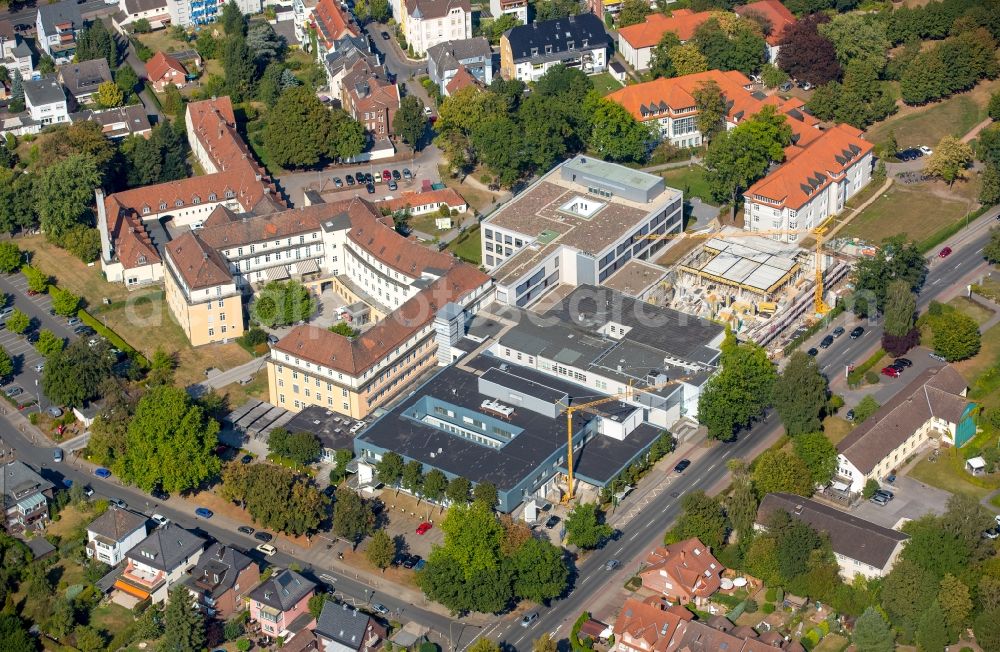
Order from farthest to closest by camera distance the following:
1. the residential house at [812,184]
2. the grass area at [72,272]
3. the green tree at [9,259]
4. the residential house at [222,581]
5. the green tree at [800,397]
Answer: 1. the green tree at [9,259]
2. the residential house at [812,184]
3. the grass area at [72,272]
4. the green tree at [800,397]
5. the residential house at [222,581]

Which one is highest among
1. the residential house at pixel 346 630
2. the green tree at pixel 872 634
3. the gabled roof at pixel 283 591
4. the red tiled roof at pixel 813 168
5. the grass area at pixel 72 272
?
the red tiled roof at pixel 813 168

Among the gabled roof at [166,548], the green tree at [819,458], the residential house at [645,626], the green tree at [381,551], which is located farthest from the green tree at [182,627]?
the green tree at [819,458]

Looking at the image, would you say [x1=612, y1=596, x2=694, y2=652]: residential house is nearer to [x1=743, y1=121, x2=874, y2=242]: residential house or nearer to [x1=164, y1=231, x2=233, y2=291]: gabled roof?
[x1=164, y1=231, x2=233, y2=291]: gabled roof

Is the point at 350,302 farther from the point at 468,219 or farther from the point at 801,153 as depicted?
the point at 801,153

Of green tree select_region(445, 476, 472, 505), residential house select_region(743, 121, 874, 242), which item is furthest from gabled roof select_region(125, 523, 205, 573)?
residential house select_region(743, 121, 874, 242)

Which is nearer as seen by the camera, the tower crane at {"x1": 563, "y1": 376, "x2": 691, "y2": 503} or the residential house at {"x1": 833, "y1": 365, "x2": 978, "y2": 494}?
the residential house at {"x1": 833, "y1": 365, "x2": 978, "y2": 494}

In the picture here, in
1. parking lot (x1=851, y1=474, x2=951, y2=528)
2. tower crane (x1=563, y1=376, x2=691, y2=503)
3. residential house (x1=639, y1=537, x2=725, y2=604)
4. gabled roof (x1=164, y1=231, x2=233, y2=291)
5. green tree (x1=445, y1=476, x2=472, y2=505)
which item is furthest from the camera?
gabled roof (x1=164, y1=231, x2=233, y2=291)

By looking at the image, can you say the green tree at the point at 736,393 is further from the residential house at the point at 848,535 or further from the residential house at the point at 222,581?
the residential house at the point at 222,581

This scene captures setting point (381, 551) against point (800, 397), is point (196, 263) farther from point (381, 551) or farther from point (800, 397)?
point (800, 397)

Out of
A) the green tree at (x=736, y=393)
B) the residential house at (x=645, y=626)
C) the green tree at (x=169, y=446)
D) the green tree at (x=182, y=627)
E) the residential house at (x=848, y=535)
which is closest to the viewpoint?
the residential house at (x=645, y=626)
